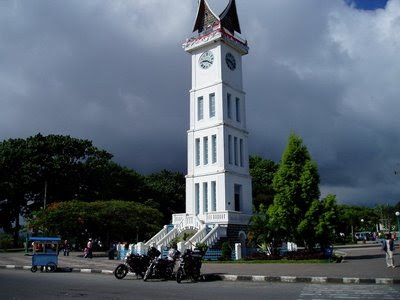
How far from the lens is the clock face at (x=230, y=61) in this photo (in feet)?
137

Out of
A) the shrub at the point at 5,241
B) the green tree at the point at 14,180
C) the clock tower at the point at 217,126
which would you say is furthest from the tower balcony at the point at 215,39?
the shrub at the point at 5,241

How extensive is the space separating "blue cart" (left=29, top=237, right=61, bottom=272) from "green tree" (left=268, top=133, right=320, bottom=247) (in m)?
13.5

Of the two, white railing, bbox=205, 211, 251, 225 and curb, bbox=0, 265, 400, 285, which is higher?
white railing, bbox=205, 211, 251, 225

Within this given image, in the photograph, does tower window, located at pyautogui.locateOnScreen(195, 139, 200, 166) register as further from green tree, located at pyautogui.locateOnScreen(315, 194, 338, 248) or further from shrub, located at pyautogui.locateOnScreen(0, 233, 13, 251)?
shrub, located at pyautogui.locateOnScreen(0, 233, 13, 251)

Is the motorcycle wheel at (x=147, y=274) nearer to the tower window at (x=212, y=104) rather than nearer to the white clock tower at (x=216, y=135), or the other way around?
the white clock tower at (x=216, y=135)

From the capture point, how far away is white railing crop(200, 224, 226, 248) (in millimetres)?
30406

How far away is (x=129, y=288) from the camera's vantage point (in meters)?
13.4

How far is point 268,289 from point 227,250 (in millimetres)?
15879

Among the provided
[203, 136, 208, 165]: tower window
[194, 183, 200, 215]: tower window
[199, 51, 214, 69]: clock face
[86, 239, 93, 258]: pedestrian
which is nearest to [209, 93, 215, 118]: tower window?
[203, 136, 208, 165]: tower window

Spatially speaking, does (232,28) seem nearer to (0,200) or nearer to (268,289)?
(0,200)

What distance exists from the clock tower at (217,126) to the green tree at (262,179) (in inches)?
694

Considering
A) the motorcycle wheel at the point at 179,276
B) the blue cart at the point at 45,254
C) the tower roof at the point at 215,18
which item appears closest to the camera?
the motorcycle wheel at the point at 179,276

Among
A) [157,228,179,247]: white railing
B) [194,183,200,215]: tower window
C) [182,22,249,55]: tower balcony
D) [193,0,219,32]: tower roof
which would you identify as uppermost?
[193,0,219,32]: tower roof

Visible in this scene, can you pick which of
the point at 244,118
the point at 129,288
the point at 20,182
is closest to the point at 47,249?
the point at 129,288
